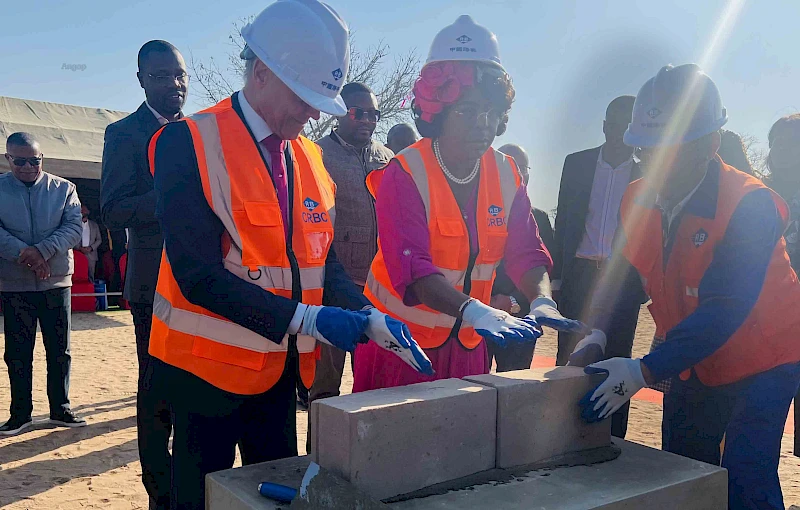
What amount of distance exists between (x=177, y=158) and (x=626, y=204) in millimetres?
1749

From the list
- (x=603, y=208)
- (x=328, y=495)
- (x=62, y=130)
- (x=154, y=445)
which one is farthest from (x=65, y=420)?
(x=62, y=130)

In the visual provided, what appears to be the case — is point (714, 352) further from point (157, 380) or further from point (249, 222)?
point (157, 380)

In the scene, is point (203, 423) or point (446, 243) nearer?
point (203, 423)

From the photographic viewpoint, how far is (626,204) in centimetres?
282

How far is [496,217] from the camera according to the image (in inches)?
105

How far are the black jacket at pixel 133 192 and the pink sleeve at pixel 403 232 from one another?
1.50 m

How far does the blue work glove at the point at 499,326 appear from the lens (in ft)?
6.97

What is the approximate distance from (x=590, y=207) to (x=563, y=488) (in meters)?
3.06

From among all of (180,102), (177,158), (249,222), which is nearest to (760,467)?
(249,222)

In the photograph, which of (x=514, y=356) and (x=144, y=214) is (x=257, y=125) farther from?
(x=514, y=356)

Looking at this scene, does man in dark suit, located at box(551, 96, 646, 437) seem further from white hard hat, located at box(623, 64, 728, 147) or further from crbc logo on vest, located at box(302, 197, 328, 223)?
crbc logo on vest, located at box(302, 197, 328, 223)

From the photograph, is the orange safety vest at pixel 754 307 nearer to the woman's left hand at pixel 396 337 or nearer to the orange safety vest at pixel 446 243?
the orange safety vest at pixel 446 243

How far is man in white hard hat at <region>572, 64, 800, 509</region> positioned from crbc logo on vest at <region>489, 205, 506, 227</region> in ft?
1.72

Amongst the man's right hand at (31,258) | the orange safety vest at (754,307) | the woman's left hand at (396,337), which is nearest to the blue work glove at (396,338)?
the woman's left hand at (396,337)
